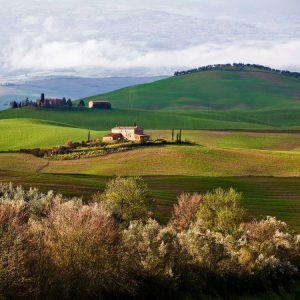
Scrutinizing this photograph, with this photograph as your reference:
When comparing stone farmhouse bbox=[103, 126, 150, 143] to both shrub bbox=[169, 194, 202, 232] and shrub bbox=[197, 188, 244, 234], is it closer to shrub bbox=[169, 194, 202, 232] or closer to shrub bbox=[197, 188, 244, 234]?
shrub bbox=[169, 194, 202, 232]

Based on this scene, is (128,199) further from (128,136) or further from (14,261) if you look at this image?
(128,136)

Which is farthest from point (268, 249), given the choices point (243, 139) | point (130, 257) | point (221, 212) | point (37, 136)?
point (37, 136)

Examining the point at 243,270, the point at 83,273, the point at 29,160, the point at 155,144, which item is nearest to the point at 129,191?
the point at 243,270

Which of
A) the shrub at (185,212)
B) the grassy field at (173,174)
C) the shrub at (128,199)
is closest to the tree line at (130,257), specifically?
the shrub at (185,212)

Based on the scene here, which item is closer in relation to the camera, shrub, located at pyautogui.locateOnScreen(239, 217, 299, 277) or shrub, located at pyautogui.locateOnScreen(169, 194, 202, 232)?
shrub, located at pyautogui.locateOnScreen(239, 217, 299, 277)

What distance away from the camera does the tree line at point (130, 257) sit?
130ft

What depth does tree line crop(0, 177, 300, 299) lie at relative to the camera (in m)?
39.5

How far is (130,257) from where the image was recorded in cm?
4806

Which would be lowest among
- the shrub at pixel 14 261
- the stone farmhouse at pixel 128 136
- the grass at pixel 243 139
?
the grass at pixel 243 139

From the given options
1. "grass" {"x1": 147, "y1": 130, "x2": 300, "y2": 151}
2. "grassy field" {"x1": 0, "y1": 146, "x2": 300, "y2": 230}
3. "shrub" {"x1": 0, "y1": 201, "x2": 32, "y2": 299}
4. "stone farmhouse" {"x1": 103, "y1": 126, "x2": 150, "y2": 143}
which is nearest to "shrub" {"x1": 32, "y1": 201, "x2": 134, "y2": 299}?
"shrub" {"x1": 0, "y1": 201, "x2": 32, "y2": 299}

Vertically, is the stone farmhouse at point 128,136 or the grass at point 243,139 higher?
the stone farmhouse at point 128,136

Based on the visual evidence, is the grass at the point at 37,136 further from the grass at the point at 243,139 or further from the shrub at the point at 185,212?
the shrub at the point at 185,212

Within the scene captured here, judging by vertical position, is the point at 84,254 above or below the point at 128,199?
above

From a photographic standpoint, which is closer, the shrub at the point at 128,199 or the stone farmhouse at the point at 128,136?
the shrub at the point at 128,199
